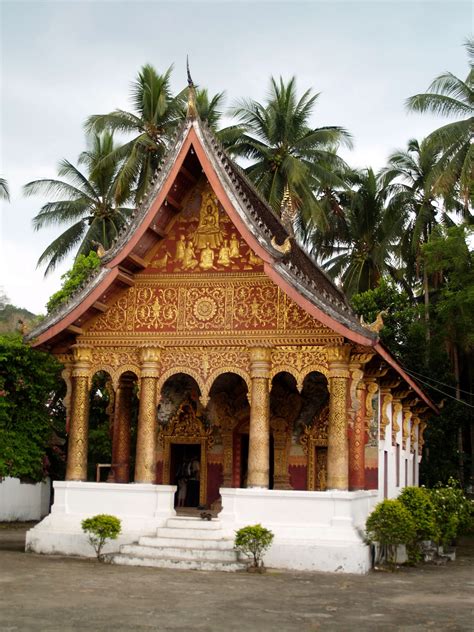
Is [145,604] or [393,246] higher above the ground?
[393,246]

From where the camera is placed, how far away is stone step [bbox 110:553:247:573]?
47.2 ft

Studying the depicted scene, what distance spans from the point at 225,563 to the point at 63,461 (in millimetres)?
16628

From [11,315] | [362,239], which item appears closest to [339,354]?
[362,239]

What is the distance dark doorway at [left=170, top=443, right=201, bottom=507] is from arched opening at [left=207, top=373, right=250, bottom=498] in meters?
0.53

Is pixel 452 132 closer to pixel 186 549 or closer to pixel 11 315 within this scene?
pixel 186 549

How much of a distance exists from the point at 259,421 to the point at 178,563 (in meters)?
2.96

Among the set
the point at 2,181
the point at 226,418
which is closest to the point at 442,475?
the point at 226,418

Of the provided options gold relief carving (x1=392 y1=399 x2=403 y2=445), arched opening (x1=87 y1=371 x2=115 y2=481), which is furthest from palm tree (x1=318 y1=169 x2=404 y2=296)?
gold relief carving (x1=392 y1=399 x2=403 y2=445)

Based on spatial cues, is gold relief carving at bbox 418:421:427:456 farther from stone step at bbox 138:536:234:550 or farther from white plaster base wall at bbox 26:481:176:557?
stone step at bbox 138:536:234:550

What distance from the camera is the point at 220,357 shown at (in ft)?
54.7

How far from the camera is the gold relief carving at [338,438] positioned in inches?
615

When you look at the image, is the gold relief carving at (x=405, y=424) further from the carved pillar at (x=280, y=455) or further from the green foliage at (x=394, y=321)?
the green foliage at (x=394, y=321)

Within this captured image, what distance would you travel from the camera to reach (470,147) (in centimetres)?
3123

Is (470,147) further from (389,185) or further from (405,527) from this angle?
(405,527)
